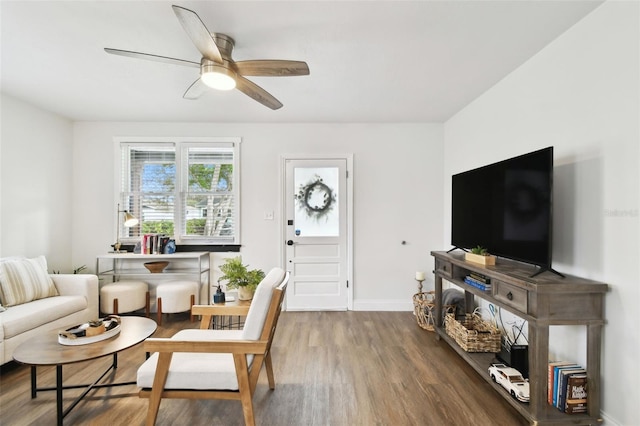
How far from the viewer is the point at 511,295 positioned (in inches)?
71.1

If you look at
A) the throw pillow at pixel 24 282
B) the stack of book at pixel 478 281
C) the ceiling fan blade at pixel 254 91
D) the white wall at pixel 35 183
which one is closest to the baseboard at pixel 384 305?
the stack of book at pixel 478 281

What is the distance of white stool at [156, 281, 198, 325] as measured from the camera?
3297mm

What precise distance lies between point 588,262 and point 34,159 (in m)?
5.26

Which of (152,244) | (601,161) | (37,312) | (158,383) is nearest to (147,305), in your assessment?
(152,244)

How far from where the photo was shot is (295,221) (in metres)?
3.81

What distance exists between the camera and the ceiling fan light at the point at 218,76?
1.83 m

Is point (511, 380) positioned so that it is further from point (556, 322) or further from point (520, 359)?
point (556, 322)

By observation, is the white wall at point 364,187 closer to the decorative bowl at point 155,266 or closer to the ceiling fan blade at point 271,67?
the decorative bowl at point 155,266

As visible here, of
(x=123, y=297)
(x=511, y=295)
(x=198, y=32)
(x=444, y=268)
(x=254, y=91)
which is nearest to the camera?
(x=198, y=32)

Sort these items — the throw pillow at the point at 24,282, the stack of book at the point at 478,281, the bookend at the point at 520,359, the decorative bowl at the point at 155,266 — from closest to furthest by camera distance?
the bookend at the point at 520,359 < the stack of book at the point at 478,281 < the throw pillow at the point at 24,282 < the decorative bowl at the point at 155,266

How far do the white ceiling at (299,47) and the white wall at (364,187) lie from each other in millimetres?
565

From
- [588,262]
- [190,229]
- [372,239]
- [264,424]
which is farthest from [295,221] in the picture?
[588,262]

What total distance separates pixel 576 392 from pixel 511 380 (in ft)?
1.05

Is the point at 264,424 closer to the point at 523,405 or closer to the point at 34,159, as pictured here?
the point at 523,405
